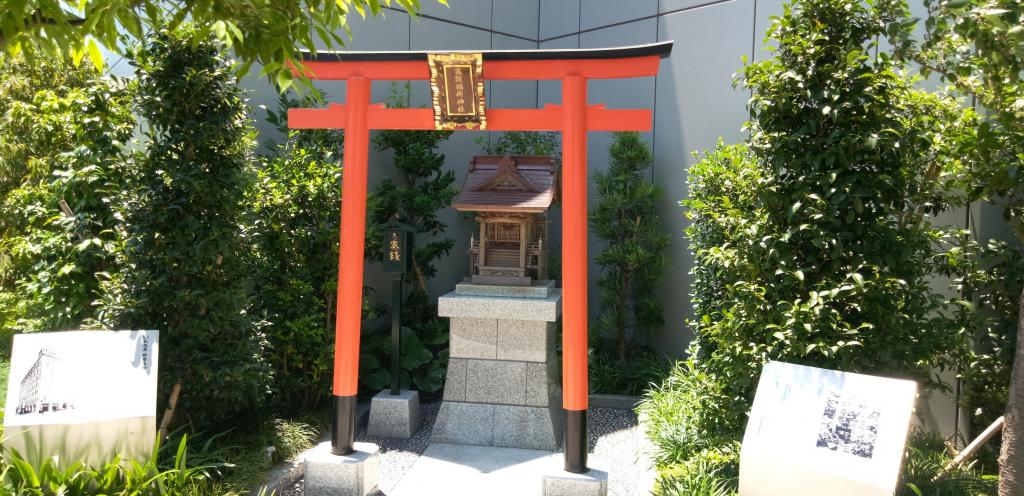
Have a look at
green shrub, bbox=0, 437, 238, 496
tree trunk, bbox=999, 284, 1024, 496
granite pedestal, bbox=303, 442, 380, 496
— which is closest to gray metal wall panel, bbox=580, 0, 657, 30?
tree trunk, bbox=999, 284, 1024, 496

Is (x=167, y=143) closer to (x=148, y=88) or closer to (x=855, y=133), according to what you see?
(x=148, y=88)

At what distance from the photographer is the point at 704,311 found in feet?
20.3

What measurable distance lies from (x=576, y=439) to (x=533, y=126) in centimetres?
228

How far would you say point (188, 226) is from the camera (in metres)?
4.58

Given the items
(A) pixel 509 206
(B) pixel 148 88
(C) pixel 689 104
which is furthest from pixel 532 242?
(B) pixel 148 88

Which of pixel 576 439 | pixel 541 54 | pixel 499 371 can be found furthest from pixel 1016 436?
pixel 499 371

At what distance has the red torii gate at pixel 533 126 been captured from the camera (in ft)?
14.5

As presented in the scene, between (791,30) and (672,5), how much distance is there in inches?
170

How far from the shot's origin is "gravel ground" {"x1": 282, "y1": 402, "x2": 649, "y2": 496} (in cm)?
513

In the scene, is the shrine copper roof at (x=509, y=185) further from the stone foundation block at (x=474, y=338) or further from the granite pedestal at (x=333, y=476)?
the granite pedestal at (x=333, y=476)

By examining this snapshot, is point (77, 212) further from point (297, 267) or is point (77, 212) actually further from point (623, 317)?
point (623, 317)

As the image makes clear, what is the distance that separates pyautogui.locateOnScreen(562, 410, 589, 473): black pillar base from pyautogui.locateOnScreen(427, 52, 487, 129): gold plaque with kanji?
215cm

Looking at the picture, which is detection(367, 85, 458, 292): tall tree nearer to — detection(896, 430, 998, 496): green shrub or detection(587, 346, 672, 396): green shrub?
detection(587, 346, 672, 396): green shrub

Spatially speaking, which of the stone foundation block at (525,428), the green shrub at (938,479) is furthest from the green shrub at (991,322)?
the stone foundation block at (525,428)
